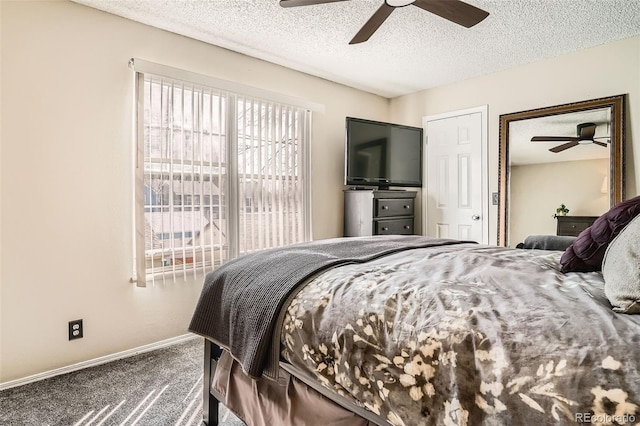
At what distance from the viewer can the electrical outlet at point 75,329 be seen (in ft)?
7.80

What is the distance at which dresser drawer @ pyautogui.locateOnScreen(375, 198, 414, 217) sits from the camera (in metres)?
3.77

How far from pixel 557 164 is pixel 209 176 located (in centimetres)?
314

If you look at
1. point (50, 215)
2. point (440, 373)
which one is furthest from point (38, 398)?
point (440, 373)

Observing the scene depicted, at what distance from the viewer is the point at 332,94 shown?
407 centimetres

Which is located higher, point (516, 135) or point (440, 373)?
point (516, 135)

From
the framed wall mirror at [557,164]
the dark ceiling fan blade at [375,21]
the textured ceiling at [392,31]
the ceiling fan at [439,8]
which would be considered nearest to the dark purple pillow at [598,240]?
the ceiling fan at [439,8]

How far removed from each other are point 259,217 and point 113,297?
130 cm

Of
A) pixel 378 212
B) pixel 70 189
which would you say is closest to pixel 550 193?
pixel 378 212

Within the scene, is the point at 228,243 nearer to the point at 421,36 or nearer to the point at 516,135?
the point at 421,36

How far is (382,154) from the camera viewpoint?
3.98 metres

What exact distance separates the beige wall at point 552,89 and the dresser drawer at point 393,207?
34.1 inches

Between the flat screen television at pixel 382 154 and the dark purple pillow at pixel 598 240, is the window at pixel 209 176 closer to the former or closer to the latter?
the flat screen television at pixel 382 154

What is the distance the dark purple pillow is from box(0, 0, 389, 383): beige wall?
2653 mm

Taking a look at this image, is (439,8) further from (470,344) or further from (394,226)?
(394,226)
